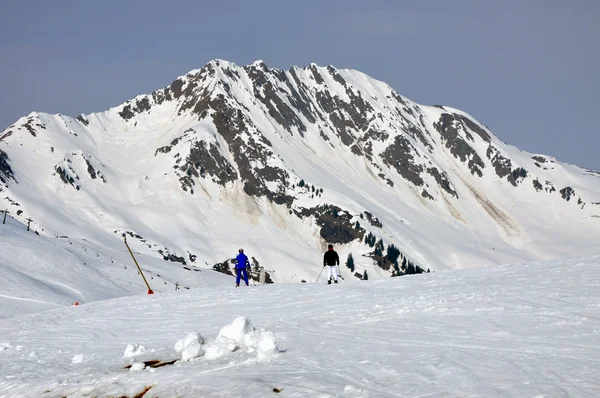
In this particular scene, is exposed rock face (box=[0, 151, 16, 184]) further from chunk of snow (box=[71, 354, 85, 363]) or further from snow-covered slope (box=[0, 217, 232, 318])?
chunk of snow (box=[71, 354, 85, 363])

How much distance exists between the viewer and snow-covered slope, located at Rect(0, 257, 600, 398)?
11.9 m

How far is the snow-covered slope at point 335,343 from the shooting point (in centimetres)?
1192

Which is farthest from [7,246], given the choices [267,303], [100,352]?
[100,352]

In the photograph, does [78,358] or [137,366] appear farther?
[78,358]

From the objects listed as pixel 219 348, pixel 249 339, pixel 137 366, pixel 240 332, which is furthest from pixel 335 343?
pixel 137 366

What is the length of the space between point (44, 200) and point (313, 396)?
176m

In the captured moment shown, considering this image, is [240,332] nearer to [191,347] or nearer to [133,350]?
[191,347]

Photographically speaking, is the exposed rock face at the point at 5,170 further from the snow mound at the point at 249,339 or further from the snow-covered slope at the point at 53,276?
the snow mound at the point at 249,339

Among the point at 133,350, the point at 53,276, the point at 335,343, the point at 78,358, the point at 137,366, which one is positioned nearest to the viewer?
the point at 137,366

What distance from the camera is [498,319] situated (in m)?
18.6

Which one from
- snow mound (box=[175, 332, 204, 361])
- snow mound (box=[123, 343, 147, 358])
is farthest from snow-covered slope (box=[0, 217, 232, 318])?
snow mound (box=[175, 332, 204, 361])

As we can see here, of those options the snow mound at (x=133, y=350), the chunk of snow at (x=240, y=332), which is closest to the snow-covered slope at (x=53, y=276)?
the snow mound at (x=133, y=350)

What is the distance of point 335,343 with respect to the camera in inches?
632

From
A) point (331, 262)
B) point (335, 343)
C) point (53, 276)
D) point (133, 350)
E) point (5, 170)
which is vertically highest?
point (5, 170)
